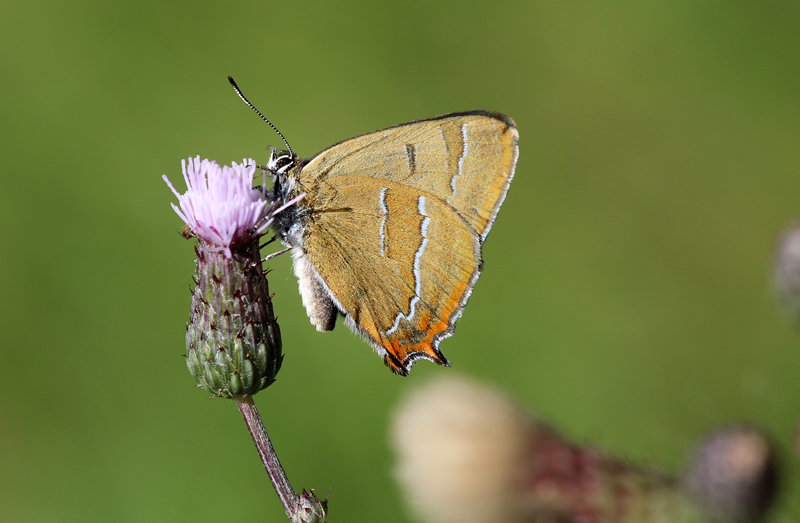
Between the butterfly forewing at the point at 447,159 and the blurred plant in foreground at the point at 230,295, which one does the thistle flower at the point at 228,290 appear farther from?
the butterfly forewing at the point at 447,159

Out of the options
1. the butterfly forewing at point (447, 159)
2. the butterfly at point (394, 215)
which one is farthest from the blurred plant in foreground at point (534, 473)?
the butterfly forewing at point (447, 159)

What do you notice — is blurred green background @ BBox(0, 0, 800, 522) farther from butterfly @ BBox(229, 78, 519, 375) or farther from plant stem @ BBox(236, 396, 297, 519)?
plant stem @ BBox(236, 396, 297, 519)

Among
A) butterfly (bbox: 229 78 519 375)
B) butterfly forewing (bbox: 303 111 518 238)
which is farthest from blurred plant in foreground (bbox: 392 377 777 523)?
butterfly forewing (bbox: 303 111 518 238)

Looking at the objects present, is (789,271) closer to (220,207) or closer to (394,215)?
(394,215)

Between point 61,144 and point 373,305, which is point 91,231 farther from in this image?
point 373,305

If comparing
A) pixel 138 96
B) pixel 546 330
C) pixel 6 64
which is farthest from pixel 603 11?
pixel 6 64

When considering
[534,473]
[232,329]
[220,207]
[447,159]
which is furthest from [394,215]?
[534,473]

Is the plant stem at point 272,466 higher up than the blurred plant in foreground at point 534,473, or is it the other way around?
the plant stem at point 272,466
